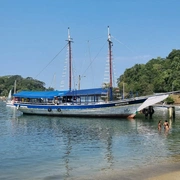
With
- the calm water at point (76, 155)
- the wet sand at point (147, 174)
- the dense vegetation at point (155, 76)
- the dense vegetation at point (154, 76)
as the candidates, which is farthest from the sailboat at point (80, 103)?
the dense vegetation at point (155, 76)

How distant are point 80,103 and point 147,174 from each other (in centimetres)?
5087

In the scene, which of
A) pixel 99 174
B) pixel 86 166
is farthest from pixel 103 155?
pixel 99 174

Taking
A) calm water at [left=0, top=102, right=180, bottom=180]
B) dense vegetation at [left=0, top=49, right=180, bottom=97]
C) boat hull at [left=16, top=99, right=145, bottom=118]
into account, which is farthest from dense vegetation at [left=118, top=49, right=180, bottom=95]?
calm water at [left=0, top=102, right=180, bottom=180]

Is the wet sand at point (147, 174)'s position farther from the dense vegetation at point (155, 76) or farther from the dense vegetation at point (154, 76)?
the dense vegetation at point (155, 76)

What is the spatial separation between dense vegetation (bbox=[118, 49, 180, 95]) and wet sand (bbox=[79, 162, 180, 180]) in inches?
3787

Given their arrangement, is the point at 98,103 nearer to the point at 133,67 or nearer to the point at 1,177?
the point at 1,177

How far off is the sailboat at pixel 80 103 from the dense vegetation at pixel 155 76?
46.6m

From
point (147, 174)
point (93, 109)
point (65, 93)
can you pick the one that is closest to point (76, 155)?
point (147, 174)

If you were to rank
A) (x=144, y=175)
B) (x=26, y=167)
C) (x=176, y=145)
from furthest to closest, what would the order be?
(x=176, y=145), (x=26, y=167), (x=144, y=175)

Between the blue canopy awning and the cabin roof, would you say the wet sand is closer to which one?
the cabin roof

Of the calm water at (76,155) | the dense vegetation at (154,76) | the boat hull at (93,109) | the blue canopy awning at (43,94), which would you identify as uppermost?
the dense vegetation at (154,76)

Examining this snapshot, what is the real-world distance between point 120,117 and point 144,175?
146 feet

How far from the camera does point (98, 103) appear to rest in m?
63.6

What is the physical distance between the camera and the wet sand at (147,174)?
16898 millimetres
